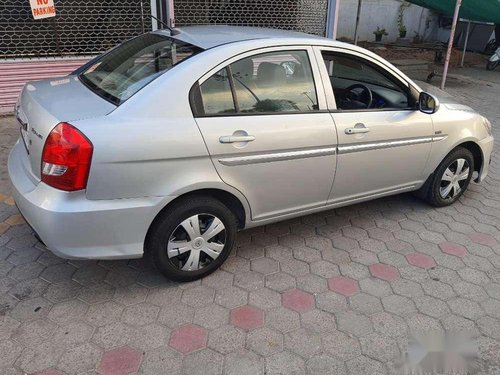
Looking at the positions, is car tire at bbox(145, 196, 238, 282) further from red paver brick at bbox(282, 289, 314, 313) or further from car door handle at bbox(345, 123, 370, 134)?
car door handle at bbox(345, 123, 370, 134)

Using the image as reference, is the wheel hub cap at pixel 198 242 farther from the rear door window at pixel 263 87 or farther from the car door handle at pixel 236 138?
the rear door window at pixel 263 87

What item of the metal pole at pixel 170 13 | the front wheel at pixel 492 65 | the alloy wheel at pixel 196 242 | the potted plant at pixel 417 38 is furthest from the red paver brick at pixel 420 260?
the potted plant at pixel 417 38

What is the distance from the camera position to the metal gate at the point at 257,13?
22.4 feet

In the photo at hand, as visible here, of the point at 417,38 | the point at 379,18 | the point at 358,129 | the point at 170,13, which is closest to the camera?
the point at 358,129

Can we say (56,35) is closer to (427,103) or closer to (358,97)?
(358,97)

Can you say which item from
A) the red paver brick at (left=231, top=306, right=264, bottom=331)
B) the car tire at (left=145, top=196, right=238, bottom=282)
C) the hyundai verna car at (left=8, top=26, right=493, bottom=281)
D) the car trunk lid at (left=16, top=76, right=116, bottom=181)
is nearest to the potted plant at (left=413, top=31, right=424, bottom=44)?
the hyundai verna car at (left=8, top=26, right=493, bottom=281)

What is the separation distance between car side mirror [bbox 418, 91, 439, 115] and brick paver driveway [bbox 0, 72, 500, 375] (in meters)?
0.98

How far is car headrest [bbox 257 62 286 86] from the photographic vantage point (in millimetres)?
2924

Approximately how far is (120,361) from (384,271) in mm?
1855

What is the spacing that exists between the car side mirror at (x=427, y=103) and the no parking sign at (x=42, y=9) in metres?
4.81

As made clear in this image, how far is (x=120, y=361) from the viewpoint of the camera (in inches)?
89.3

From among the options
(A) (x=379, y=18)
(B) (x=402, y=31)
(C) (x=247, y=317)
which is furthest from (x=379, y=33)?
(C) (x=247, y=317)

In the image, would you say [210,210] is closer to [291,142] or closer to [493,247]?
[291,142]

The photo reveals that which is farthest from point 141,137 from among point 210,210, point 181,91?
point 210,210
